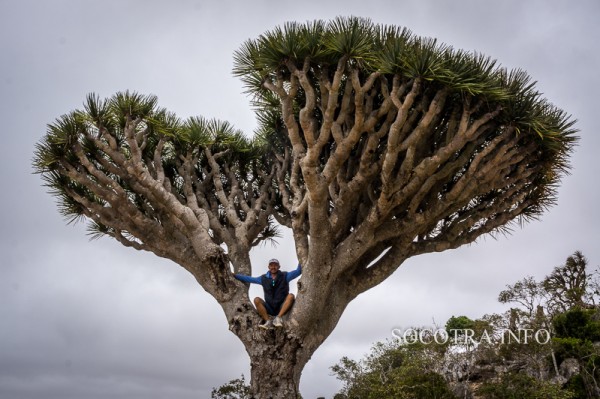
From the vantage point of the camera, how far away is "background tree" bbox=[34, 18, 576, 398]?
7.38 meters

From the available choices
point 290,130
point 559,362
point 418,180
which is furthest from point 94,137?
point 559,362

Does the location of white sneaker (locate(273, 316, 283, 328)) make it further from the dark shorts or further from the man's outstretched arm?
the man's outstretched arm

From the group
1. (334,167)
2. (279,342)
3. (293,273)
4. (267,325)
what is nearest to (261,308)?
(267,325)

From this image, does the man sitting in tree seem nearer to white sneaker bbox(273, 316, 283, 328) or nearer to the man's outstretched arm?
the man's outstretched arm

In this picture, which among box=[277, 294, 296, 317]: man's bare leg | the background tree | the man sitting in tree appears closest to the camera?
the background tree

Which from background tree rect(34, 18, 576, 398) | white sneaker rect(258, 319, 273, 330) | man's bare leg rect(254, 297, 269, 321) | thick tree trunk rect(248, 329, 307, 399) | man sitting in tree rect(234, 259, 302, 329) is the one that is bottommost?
thick tree trunk rect(248, 329, 307, 399)

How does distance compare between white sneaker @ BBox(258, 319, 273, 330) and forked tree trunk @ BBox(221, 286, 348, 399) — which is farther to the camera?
white sneaker @ BBox(258, 319, 273, 330)

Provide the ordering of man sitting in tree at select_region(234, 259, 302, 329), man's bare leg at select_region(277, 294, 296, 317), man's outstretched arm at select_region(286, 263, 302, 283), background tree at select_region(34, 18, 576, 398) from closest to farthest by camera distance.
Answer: background tree at select_region(34, 18, 576, 398) < man's bare leg at select_region(277, 294, 296, 317) < man sitting in tree at select_region(234, 259, 302, 329) < man's outstretched arm at select_region(286, 263, 302, 283)

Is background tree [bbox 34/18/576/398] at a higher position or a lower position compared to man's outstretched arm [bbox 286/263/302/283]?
higher

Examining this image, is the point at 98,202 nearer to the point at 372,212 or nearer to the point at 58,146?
the point at 58,146

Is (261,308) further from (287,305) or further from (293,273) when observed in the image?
(293,273)

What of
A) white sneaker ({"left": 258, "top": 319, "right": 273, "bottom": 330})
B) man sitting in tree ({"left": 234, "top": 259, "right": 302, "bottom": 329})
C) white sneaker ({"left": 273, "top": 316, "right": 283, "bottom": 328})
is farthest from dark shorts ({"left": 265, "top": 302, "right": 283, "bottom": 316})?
white sneaker ({"left": 273, "top": 316, "right": 283, "bottom": 328})

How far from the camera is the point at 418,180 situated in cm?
757

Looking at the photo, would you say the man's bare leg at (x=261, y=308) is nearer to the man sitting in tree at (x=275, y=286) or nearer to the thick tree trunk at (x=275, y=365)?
the man sitting in tree at (x=275, y=286)
